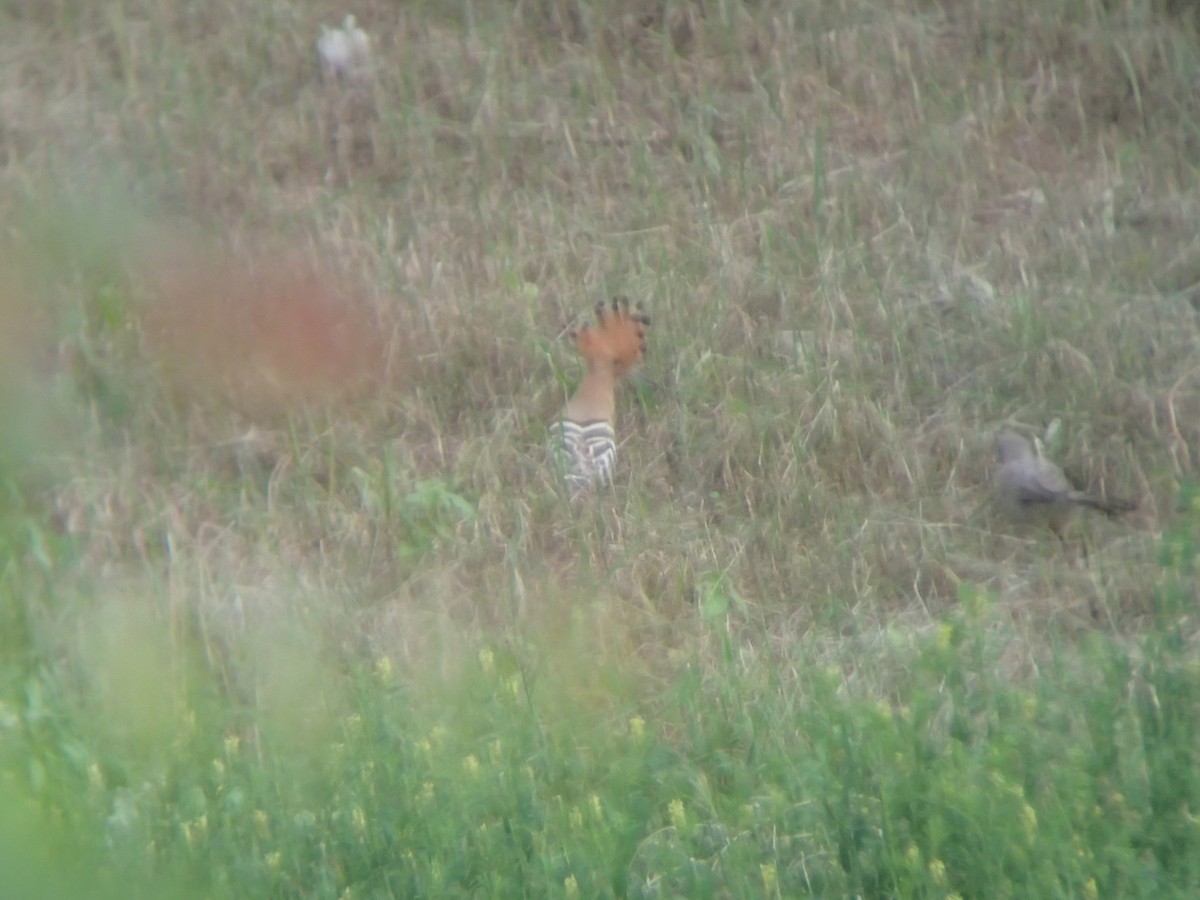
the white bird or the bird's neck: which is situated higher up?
the white bird

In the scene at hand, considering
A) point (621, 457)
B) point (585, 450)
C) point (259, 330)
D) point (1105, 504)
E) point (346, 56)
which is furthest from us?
point (346, 56)

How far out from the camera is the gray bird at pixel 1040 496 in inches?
209

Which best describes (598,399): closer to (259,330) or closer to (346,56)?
(259,330)

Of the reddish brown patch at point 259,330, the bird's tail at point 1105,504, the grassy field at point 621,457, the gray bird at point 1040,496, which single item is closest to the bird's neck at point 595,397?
the grassy field at point 621,457

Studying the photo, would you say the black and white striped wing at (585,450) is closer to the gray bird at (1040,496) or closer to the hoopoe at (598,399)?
the hoopoe at (598,399)

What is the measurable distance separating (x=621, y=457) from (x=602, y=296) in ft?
3.11

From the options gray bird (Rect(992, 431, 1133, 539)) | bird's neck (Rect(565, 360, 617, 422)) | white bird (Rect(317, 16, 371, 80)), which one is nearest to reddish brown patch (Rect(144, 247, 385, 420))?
bird's neck (Rect(565, 360, 617, 422))

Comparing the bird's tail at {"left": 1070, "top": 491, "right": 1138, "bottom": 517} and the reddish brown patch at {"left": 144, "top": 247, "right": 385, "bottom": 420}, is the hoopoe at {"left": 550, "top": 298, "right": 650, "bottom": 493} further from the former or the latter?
the bird's tail at {"left": 1070, "top": 491, "right": 1138, "bottom": 517}

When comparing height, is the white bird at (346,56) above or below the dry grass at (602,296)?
above

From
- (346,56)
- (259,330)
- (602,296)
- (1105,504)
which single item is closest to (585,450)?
(602,296)

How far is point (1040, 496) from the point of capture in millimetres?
5301

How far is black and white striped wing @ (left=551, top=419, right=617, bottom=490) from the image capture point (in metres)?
5.66

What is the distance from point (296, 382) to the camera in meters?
6.34

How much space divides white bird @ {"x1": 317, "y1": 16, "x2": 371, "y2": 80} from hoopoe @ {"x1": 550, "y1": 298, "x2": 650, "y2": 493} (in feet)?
8.56
